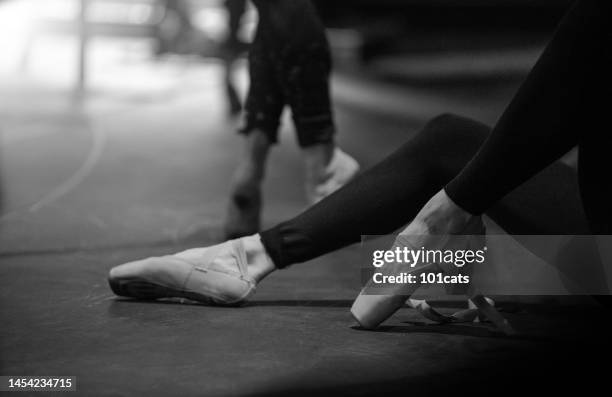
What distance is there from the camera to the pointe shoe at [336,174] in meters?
2.23

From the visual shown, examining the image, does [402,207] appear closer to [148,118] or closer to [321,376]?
[321,376]

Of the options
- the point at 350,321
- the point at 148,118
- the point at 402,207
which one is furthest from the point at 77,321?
the point at 148,118

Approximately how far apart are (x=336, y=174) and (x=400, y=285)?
0.89 metres

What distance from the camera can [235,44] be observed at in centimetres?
523

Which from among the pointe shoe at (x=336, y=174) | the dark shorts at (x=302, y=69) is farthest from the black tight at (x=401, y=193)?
the dark shorts at (x=302, y=69)

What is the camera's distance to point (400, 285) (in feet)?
4.53

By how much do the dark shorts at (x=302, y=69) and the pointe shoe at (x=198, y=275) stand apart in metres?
0.81

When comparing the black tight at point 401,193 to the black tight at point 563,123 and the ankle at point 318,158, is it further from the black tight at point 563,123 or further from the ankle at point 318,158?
the ankle at point 318,158

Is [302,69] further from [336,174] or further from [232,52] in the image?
[232,52]

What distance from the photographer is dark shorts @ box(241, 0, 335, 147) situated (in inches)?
92.0

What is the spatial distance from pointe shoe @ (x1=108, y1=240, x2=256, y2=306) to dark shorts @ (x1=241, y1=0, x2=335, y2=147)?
81cm

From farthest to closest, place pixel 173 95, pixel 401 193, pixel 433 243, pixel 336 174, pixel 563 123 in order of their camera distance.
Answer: pixel 173 95 → pixel 336 174 → pixel 401 193 → pixel 433 243 → pixel 563 123

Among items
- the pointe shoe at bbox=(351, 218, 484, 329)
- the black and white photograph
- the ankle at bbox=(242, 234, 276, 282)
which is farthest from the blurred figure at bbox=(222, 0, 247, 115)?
the pointe shoe at bbox=(351, 218, 484, 329)


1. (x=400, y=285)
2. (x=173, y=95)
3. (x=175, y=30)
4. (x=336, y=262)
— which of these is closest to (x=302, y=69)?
(x=336, y=262)
